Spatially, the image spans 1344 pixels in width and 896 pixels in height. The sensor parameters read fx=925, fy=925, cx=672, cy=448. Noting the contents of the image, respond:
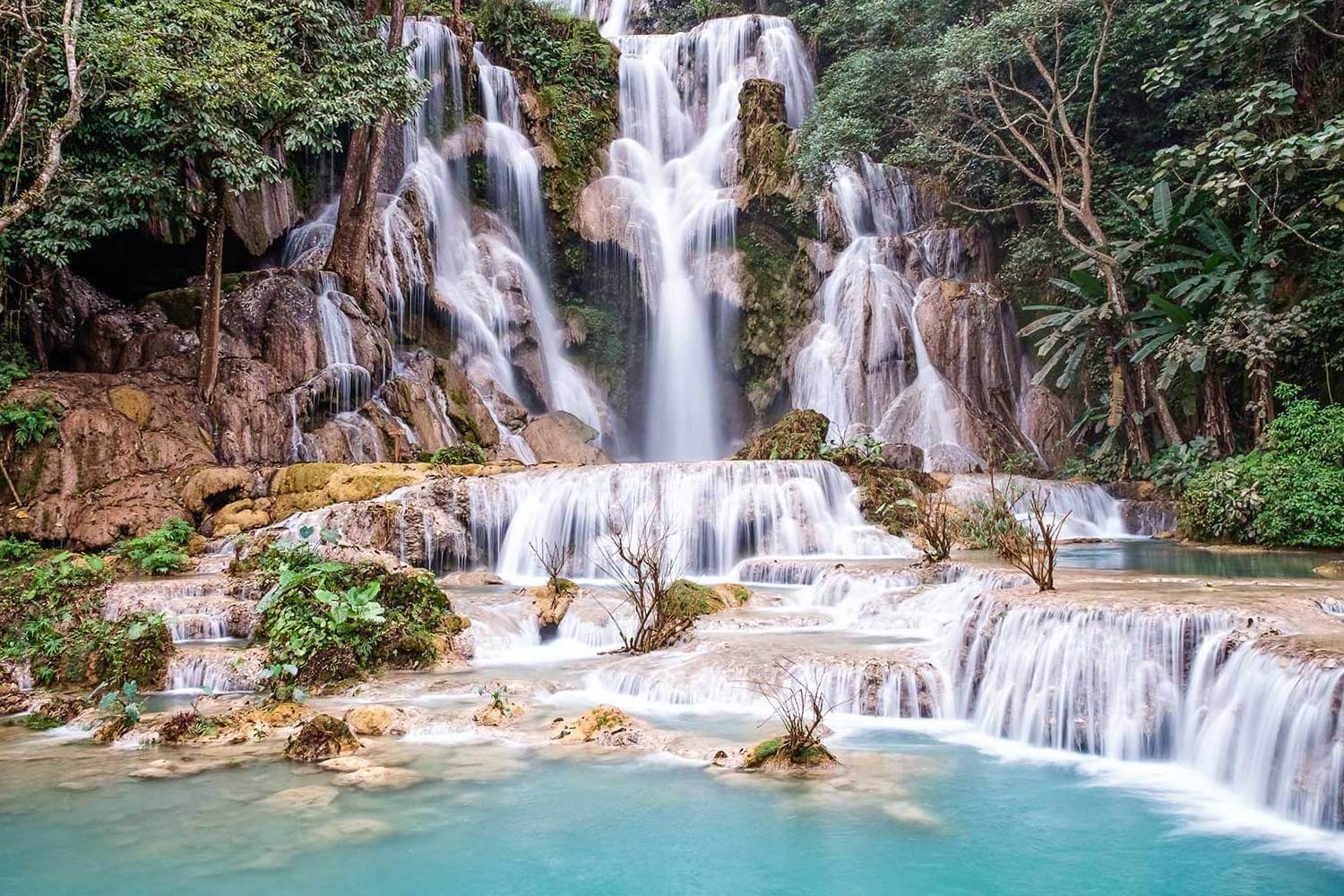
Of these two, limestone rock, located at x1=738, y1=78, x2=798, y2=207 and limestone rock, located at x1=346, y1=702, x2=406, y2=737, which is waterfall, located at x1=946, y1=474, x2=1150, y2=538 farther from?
limestone rock, located at x1=738, y1=78, x2=798, y2=207

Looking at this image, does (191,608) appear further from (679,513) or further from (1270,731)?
(1270,731)

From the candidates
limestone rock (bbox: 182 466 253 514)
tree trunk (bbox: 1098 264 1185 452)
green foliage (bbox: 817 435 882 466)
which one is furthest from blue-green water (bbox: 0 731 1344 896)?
tree trunk (bbox: 1098 264 1185 452)

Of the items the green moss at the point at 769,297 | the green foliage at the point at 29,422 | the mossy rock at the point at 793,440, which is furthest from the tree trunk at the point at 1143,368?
the green foliage at the point at 29,422

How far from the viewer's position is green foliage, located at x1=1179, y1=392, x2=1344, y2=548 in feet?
41.0

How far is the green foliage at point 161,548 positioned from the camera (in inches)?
474

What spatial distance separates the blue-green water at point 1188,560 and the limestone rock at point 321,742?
810cm

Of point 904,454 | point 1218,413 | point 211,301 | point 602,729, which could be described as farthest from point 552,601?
point 1218,413

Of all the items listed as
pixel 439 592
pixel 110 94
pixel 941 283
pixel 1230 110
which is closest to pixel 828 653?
pixel 439 592

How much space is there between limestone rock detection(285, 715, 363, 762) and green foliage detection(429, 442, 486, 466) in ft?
32.8

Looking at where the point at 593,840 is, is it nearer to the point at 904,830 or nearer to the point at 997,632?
the point at 904,830

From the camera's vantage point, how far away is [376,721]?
22.4 feet

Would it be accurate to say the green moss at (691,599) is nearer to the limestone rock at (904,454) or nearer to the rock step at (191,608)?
Answer: the rock step at (191,608)

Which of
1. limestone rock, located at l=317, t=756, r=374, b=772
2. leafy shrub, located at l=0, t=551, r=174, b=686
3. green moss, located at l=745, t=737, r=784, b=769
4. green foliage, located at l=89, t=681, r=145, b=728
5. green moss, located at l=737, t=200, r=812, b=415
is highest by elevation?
green moss, located at l=737, t=200, r=812, b=415

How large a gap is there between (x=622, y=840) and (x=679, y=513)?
30.9ft
